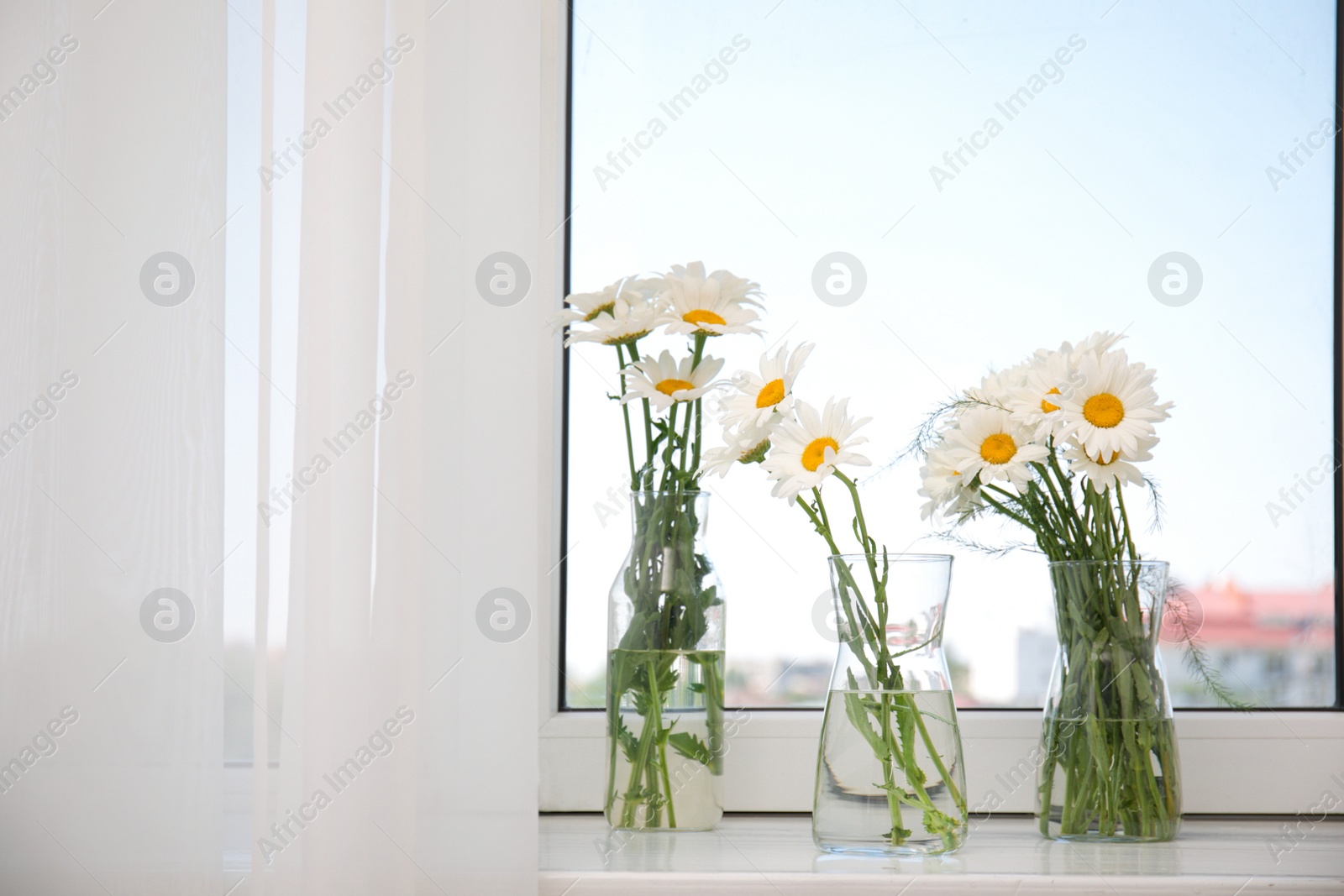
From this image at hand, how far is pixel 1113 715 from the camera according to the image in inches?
34.8

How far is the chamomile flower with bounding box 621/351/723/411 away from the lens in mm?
918

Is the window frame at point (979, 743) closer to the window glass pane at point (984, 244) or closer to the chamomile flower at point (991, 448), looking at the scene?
the window glass pane at point (984, 244)

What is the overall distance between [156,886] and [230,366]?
0.39 meters

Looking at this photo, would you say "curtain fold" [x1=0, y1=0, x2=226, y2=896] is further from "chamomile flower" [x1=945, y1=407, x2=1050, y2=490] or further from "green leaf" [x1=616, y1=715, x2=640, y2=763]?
"chamomile flower" [x1=945, y1=407, x2=1050, y2=490]

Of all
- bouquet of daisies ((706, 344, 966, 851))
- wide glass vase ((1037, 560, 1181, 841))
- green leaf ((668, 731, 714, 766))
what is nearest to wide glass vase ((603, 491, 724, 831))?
green leaf ((668, 731, 714, 766))

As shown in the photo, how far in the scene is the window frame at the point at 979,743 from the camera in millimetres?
1047

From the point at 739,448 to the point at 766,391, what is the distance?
0.05 meters

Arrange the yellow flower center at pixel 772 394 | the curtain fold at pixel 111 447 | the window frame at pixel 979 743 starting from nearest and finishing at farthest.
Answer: the curtain fold at pixel 111 447 < the yellow flower center at pixel 772 394 < the window frame at pixel 979 743

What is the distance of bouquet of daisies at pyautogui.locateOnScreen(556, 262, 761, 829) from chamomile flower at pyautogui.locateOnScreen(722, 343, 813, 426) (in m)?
0.05

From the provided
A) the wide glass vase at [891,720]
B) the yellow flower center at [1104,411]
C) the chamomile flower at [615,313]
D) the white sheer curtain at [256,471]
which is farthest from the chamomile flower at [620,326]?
the yellow flower center at [1104,411]

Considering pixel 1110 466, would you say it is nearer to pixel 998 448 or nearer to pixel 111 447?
pixel 998 448

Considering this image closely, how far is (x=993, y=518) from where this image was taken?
1.09 metres

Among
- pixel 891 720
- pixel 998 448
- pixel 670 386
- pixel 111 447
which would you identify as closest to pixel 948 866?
pixel 891 720

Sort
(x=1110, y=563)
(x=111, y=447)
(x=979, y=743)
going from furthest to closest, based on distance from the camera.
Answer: (x=979, y=743), (x=1110, y=563), (x=111, y=447)
